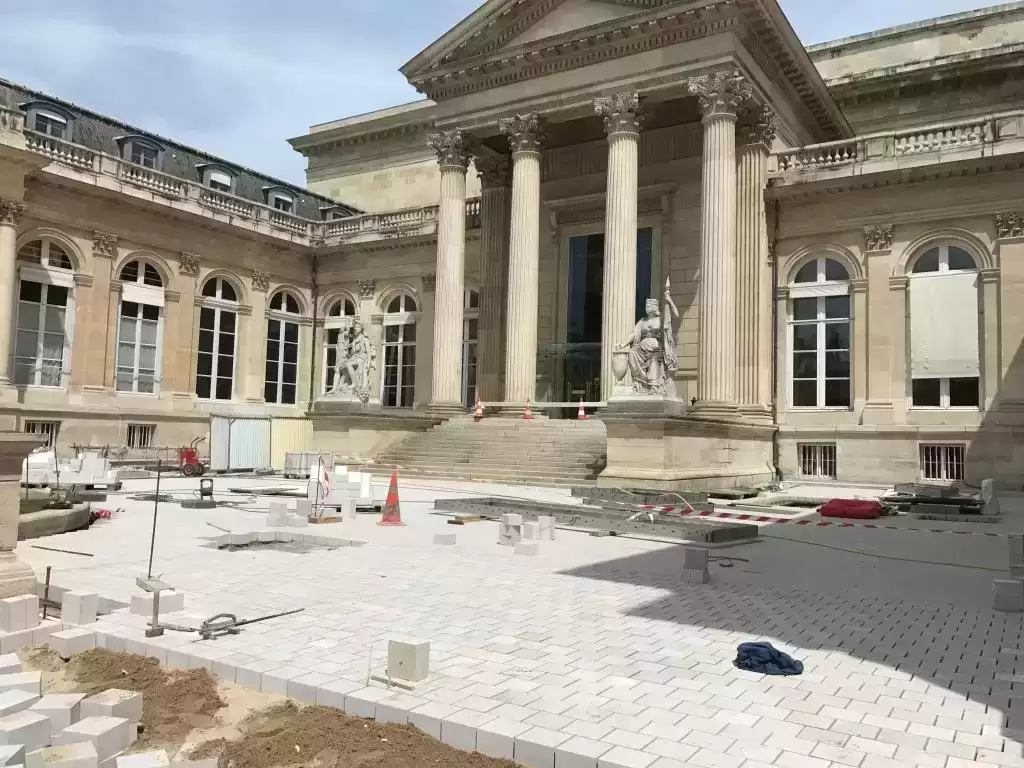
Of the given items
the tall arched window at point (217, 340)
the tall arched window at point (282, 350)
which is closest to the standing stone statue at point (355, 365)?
the tall arched window at point (217, 340)

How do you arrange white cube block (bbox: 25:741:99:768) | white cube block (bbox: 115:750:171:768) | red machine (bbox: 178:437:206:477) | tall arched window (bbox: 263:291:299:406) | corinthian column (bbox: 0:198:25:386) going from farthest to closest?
tall arched window (bbox: 263:291:299:406) → corinthian column (bbox: 0:198:25:386) → red machine (bbox: 178:437:206:477) → white cube block (bbox: 115:750:171:768) → white cube block (bbox: 25:741:99:768)

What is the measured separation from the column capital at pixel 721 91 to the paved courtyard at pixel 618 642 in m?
16.6

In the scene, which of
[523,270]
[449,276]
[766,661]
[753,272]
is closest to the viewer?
[766,661]

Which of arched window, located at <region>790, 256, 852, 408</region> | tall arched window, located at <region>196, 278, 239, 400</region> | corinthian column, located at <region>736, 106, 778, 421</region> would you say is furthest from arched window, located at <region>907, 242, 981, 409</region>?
tall arched window, located at <region>196, 278, 239, 400</region>

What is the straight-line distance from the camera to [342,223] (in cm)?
3825

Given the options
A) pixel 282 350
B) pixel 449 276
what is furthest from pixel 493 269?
pixel 282 350

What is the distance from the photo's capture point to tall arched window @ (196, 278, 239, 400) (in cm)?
3412

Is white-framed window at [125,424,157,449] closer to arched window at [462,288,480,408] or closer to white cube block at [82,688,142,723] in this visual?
arched window at [462,288,480,408]

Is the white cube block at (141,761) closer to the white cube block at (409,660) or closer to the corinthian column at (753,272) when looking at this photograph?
the white cube block at (409,660)

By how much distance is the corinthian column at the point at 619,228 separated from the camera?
993 inches

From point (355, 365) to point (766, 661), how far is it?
80.5ft

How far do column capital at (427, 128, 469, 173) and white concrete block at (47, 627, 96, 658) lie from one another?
25.3 metres

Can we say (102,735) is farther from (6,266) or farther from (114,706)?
(6,266)

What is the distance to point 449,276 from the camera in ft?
96.0
